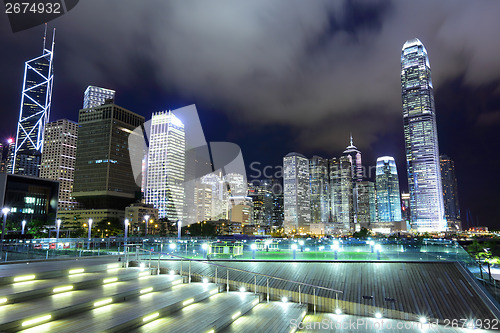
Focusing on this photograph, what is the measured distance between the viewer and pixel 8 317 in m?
6.00

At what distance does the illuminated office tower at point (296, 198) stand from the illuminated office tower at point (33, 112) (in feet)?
440

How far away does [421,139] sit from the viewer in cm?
16938

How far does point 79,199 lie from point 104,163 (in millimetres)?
18866

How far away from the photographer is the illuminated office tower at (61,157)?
143 m

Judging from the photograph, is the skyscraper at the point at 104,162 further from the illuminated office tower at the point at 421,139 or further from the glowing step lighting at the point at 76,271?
the illuminated office tower at the point at 421,139

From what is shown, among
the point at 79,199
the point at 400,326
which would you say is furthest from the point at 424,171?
the point at 400,326

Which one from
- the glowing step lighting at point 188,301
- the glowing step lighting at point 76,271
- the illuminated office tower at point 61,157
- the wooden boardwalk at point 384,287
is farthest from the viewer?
the illuminated office tower at point 61,157

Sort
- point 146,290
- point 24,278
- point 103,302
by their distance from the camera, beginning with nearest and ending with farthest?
point 103,302 < point 24,278 < point 146,290

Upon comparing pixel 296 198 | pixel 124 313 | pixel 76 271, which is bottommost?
pixel 124 313

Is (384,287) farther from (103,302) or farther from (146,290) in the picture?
(103,302)

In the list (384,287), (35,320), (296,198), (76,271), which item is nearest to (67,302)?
(35,320)

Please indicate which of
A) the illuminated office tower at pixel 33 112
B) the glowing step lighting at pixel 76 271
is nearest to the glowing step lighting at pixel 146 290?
the glowing step lighting at pixel 76 271

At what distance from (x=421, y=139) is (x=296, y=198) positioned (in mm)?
77324

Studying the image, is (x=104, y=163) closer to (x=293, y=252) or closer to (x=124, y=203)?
(x=124, y=203)
